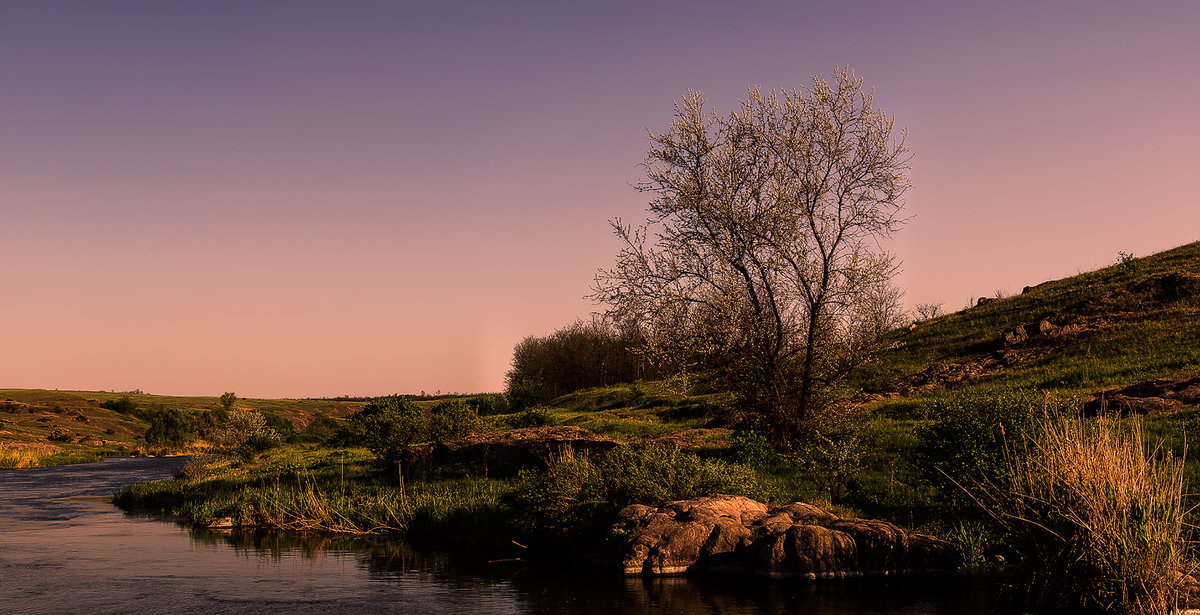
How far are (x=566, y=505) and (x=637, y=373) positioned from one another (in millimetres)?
69127

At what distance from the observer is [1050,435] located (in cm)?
1298

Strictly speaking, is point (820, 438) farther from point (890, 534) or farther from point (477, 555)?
point (477, 555)

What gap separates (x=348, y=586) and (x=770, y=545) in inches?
341

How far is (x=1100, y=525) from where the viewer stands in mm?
12539

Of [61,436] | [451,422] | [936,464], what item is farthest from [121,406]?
[936,464]

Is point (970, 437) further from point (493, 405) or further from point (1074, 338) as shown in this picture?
point (493, 405)

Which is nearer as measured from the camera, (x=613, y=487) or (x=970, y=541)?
(x=970, y=541)

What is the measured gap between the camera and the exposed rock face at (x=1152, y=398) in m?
28.2

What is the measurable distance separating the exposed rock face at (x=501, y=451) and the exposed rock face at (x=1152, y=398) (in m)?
16.9

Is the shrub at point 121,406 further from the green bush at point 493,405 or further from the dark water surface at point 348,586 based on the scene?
the dark water surface at point 348,586

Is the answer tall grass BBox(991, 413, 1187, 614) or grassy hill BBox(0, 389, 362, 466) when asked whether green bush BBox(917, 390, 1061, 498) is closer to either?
tall grass BBox(991, 413, 1187, 614)

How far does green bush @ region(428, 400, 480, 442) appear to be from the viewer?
34.6m

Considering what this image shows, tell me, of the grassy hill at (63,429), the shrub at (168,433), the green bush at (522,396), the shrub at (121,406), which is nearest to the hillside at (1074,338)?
the green bush at (522,396)

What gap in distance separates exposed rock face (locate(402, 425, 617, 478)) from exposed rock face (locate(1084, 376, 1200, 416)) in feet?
55.6
